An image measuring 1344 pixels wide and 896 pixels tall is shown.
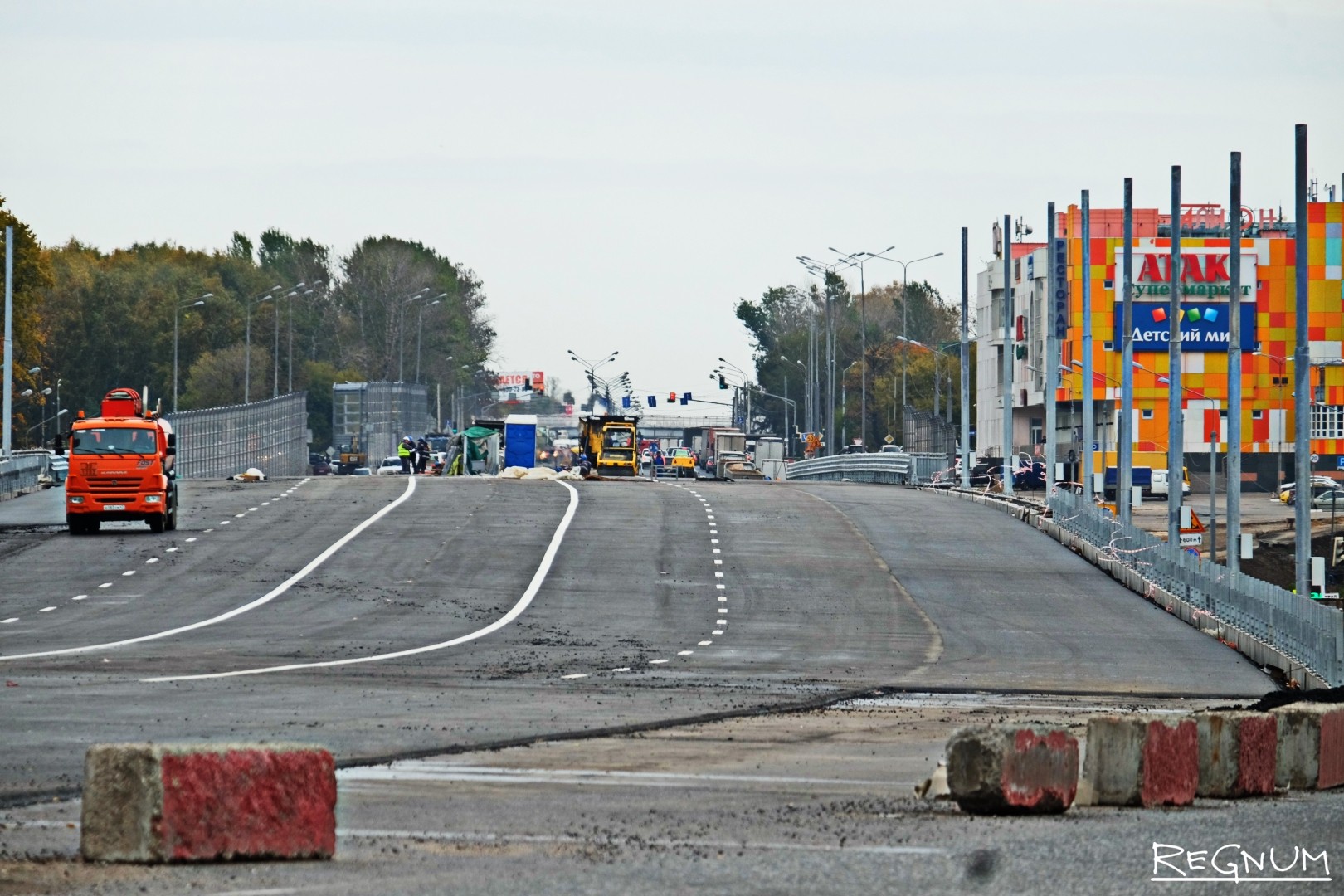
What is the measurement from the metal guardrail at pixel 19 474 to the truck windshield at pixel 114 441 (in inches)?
568

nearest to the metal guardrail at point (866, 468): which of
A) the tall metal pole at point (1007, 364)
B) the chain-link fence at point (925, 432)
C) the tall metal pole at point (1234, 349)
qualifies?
the tall metal pole at point (1007, 364)

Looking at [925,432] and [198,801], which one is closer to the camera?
[198,801]

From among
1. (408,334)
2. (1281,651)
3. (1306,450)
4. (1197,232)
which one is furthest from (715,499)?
(408,334)

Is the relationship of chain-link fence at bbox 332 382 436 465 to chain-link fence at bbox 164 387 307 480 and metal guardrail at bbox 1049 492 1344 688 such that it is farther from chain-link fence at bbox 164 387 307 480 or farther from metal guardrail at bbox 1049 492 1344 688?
Answer: metal guardrail at bbox 1049 492 1344 688

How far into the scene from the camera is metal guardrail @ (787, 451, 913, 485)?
275 feet

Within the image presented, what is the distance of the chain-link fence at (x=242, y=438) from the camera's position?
81875mm

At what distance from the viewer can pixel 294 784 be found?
32.1ft

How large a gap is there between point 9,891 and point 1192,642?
2578 centimetres

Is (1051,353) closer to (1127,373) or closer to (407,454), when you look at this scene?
(1127,373)

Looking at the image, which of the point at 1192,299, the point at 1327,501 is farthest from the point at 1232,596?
the point at 1192,299

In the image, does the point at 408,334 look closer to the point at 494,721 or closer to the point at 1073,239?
the point at 1073,239

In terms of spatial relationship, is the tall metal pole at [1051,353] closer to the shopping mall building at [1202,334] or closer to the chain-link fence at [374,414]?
the shopping mall building at [1202,334]

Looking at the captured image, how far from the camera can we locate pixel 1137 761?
502 inches

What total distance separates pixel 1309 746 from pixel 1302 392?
77.5 feet
